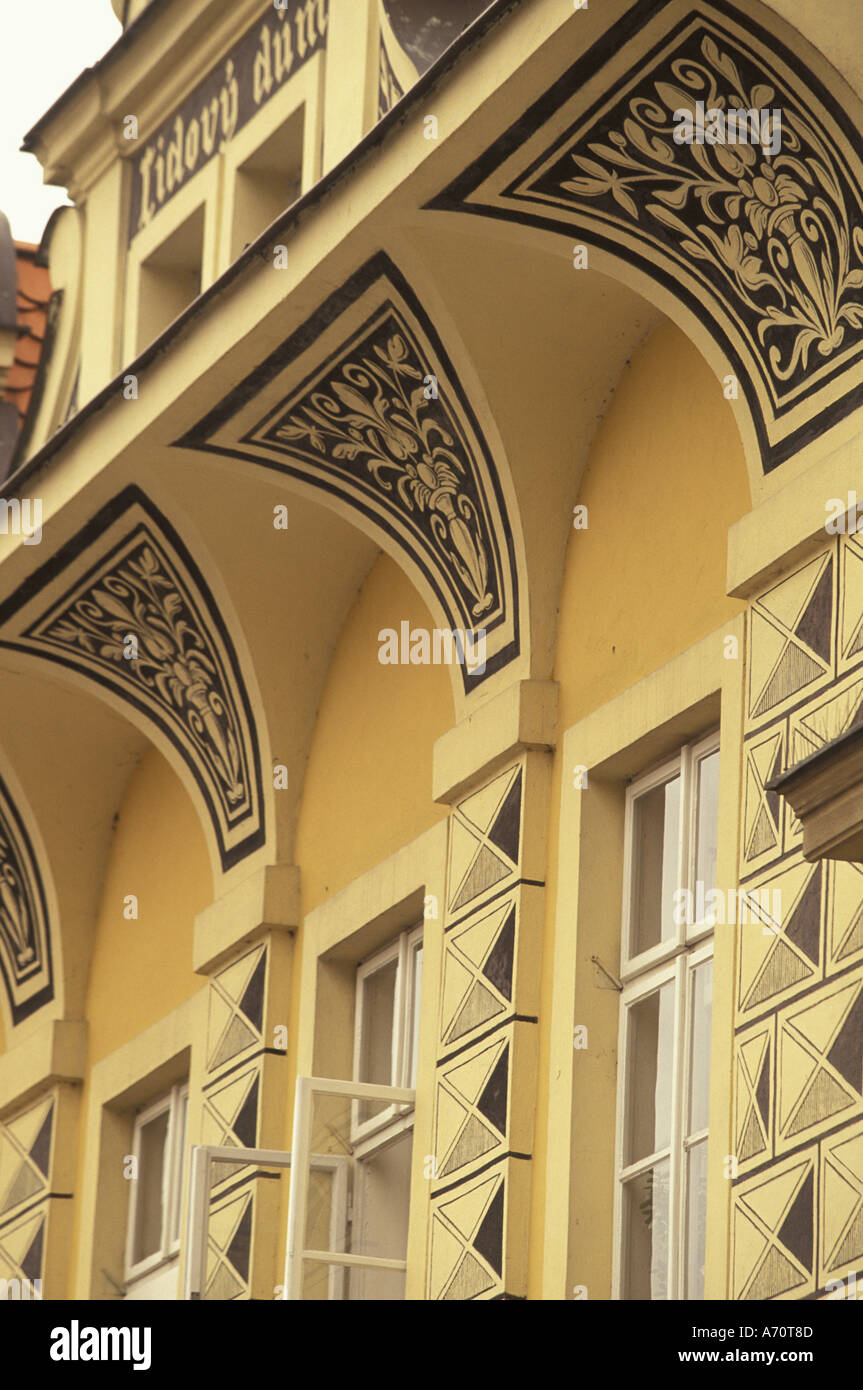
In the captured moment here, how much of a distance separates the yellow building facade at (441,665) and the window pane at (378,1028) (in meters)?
0.02

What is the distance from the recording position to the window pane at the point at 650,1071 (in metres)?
9.63

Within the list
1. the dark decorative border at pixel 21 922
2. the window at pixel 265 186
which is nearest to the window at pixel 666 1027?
the window at pixel 265 186

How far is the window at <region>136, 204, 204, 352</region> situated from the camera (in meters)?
12.9

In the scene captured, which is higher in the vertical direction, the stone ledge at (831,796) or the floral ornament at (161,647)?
the floral ornament at (161,647)

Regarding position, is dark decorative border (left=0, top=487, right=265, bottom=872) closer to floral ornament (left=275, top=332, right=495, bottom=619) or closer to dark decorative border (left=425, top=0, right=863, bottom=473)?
floral ornament (left=275, top=332, right=495, bottom=619)

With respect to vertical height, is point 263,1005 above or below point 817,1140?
above

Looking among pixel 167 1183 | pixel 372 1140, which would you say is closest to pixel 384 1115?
pixel 372 1140

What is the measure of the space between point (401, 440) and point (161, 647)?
1.94m

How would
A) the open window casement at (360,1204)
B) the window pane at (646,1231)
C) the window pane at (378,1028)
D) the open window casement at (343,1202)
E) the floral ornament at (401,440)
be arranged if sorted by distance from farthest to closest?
the window pane at (378,1028) < the open window casement at (343,1202) < the floral ornament at (401,440) < the open window casement at (360,1204) < the window pane at (646,1231)

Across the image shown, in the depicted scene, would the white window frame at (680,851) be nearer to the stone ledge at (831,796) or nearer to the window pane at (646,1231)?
the window pane at (646,1231)
